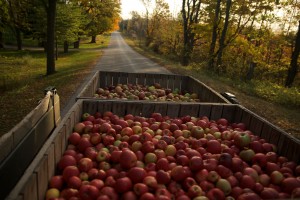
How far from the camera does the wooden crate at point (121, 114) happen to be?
256cm

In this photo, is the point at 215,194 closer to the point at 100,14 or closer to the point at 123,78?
the point at 123,78

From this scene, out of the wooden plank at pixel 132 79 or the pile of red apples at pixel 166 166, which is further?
the wooden plank at pixel 132 79

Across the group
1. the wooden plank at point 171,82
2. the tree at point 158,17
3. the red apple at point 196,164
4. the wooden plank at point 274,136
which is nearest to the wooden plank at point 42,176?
the red apple at point 196,164

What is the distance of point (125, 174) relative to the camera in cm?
317

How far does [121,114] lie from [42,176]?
2.76 meters

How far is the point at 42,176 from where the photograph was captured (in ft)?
9.18

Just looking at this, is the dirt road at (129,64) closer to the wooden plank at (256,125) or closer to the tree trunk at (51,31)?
the tree trunk at (51,31)

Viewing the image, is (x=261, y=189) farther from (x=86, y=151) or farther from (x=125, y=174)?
(x=86, y=151)

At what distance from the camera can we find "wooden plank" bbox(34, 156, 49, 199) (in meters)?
2.66

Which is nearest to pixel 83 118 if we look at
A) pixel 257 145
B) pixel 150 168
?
pixel 150 168

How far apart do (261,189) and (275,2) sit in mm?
22843

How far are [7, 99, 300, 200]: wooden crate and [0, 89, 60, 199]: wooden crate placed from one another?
0.41 meters

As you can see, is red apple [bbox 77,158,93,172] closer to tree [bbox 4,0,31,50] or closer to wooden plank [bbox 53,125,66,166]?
wooden plank [bbox 53,125,66,166]

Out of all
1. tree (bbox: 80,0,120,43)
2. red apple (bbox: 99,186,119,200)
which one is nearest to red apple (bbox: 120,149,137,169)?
red apple (bbox: 99,186,119,200)
